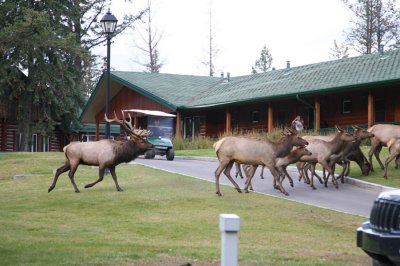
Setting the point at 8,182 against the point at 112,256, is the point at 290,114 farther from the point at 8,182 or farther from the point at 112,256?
the point at 112,256

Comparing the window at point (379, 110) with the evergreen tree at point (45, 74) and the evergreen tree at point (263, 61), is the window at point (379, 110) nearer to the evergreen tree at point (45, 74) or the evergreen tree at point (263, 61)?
the evergreen tree at point (45, 74)

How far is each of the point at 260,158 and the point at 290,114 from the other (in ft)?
81.0

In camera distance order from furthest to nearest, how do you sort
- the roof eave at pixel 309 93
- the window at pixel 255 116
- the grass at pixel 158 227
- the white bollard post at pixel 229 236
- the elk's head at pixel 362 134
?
1. the window at pixel 255 116
2. the roof eave at pixel 309 93
3. the elk's head at pixel 362 134
4. the grass at pixel 158 227
5. the white bollard post at pixel 229 236

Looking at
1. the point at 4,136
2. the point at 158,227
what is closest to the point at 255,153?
the point at 158,227

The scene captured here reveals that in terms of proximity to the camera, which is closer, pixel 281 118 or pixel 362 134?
pixel 362 134

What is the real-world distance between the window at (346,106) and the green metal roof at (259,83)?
69.5 inches

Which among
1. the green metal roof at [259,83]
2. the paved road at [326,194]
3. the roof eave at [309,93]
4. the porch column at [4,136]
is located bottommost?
the paved road at [326,194]

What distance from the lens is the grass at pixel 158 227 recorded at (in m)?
10.1

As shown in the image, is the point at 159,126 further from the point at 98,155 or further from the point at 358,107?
the point at 98,155

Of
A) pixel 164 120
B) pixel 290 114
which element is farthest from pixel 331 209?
pixel 290 114

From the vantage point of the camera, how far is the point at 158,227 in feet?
43.5

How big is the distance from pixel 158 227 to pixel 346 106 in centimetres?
2829

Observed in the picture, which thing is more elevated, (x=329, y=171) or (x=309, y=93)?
(x=309, y=93)

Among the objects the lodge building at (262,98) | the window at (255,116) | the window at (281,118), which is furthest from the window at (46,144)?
the window at (281,118)
